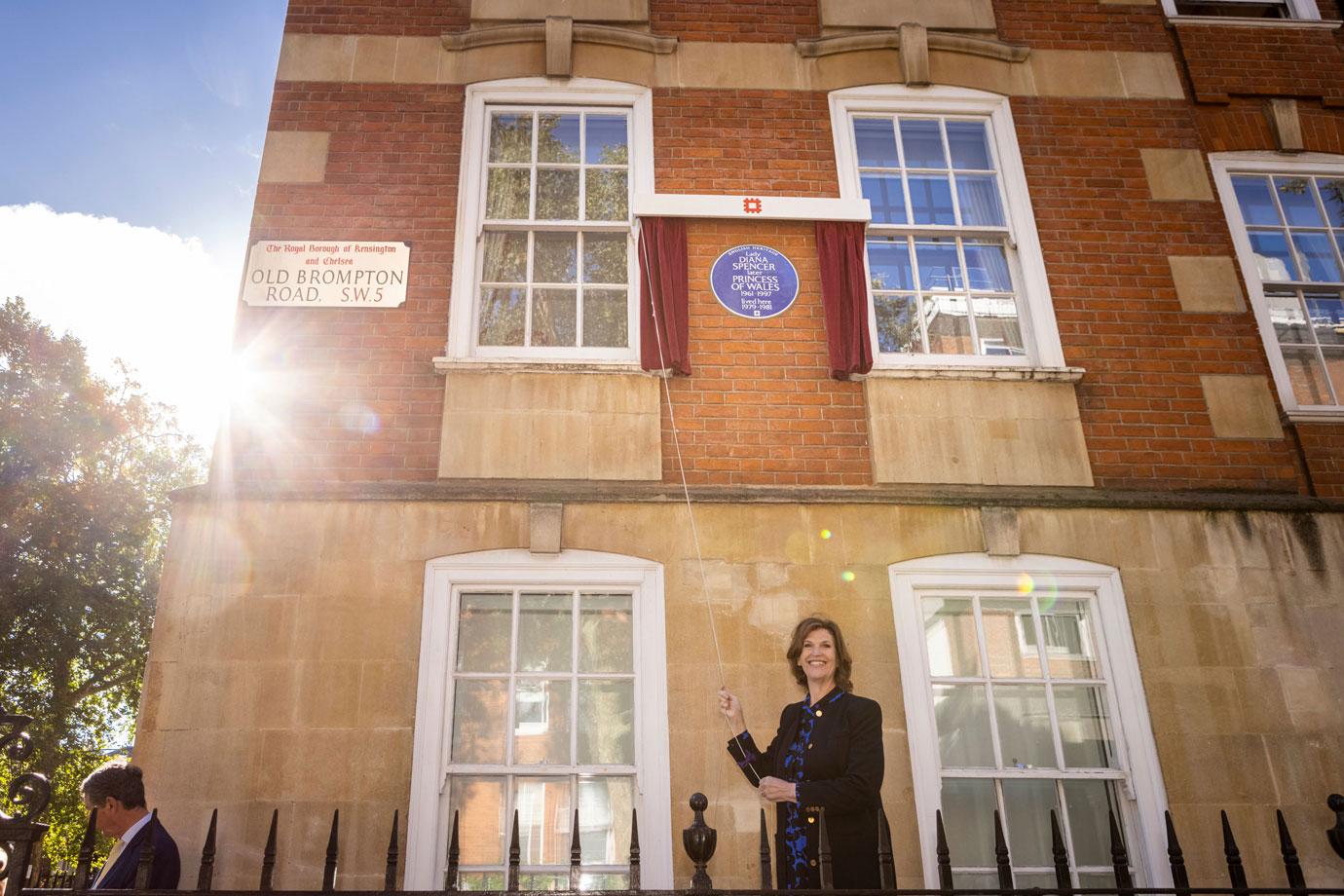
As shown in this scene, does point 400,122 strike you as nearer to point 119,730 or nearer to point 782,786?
point 782,786

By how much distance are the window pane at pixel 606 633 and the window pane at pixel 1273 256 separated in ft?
18.1

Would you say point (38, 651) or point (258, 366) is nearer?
point (258, 366)

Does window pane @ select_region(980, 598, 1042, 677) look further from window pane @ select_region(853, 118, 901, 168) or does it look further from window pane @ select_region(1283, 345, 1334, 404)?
window pane @ select_region(853, 118, 901, 168)

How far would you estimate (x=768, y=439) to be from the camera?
20.2 ft

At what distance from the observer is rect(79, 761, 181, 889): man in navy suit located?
14.7ft

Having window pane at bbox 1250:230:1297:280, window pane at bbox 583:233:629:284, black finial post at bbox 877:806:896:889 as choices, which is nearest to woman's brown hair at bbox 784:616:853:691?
black finial post at bbox 877:806:896:889

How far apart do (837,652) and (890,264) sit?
3148 millimetres

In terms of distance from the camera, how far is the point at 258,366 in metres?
6.24

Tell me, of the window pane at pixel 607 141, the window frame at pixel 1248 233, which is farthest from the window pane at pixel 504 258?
the window frame at pixel 1248 233

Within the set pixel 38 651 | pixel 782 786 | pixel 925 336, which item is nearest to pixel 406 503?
pixel 782 786

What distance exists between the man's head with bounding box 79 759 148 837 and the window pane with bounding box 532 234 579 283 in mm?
3911

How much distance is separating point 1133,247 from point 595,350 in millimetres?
4044

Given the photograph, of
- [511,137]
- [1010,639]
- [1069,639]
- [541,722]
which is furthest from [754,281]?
[541,722]

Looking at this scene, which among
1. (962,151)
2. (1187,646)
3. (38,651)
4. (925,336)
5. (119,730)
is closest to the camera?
(1187,646)
